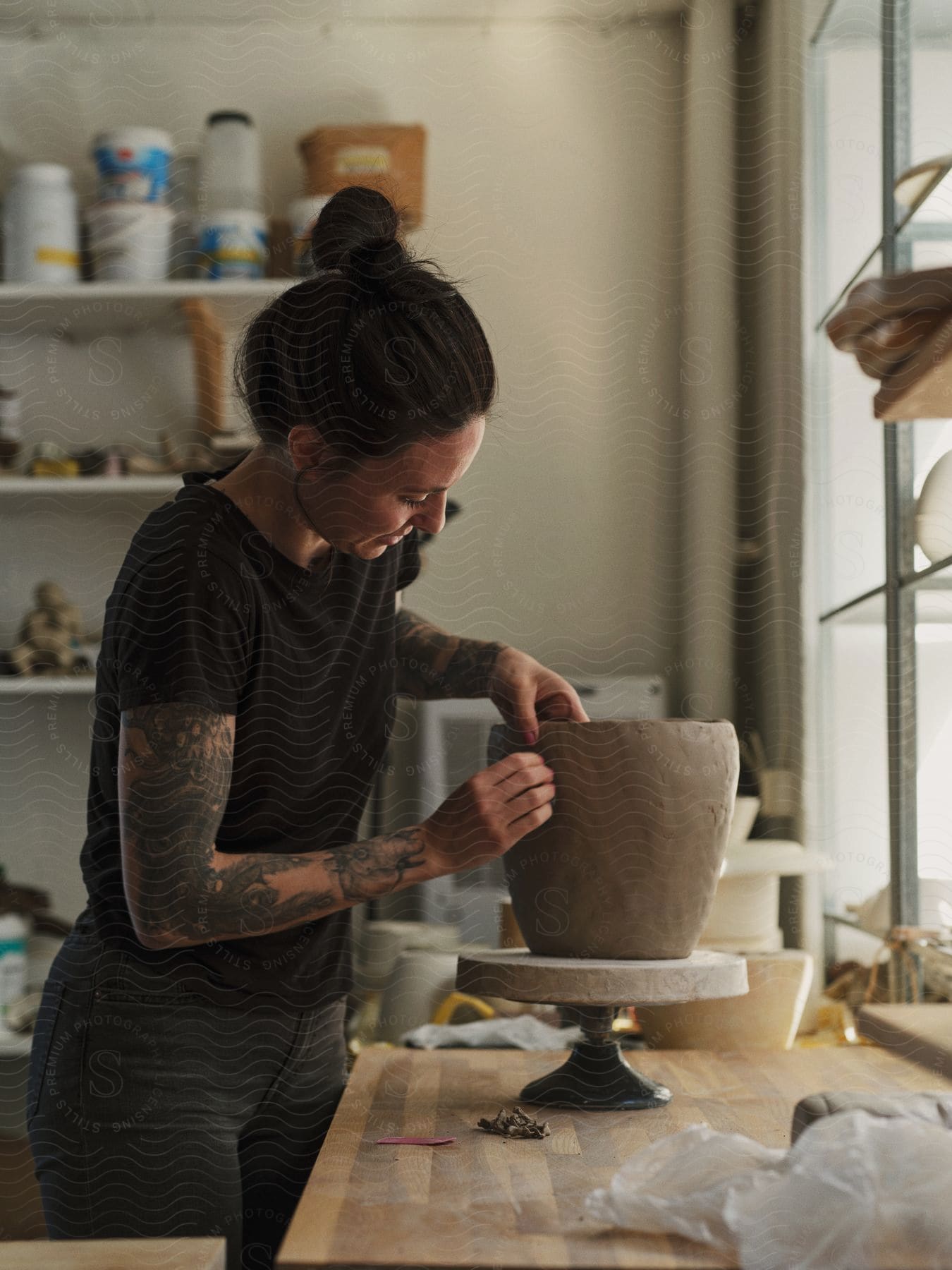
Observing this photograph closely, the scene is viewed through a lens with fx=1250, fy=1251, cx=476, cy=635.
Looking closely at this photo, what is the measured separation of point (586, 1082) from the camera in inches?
32.1

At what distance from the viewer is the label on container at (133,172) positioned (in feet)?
6.25

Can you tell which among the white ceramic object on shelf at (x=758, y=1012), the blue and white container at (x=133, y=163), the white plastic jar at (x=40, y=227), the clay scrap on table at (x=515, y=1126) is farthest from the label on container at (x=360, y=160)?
the clay scrap on table at (x=515, y=1126)

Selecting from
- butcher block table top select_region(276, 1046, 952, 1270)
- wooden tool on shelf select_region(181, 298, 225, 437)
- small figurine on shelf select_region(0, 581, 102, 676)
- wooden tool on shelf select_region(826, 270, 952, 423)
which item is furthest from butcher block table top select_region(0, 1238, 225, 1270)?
wooden tool on shelf select_region(181, 298, 225, 437)

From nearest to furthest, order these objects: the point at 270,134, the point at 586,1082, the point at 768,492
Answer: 1. the point at 586,1082
2. the point at 768,492
3. the point at 270,134

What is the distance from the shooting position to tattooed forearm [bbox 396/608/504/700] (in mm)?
918

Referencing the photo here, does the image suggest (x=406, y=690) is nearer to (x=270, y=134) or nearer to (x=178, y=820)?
(x=178, y=820)

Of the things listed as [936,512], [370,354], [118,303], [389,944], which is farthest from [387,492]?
[118,303]

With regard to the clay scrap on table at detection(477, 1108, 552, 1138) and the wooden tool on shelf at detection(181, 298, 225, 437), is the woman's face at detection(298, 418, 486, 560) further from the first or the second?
the wooden tool on shelf at detection(181, 298, 225, 437)

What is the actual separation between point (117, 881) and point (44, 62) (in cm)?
181

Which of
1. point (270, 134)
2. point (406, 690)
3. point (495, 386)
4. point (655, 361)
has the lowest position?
point (406, 690)

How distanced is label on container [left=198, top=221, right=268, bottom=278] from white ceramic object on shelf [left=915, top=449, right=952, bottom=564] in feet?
4.00

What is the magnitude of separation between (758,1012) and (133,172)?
5.07 ft

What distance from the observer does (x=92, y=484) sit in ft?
6.19

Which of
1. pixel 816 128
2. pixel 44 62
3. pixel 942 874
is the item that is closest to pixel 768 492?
pixel 816 128
